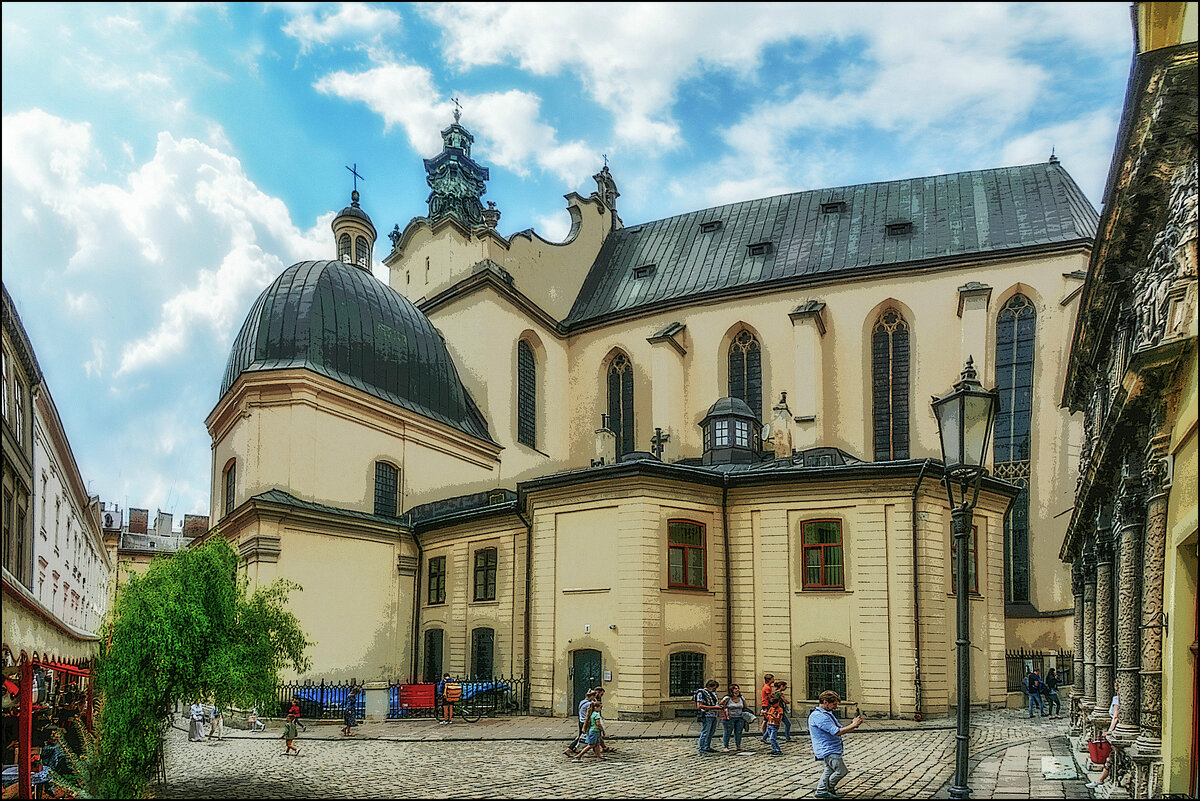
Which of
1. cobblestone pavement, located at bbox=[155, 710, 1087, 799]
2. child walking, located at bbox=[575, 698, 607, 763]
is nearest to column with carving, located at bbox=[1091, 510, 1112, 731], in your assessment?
cobblestone pavement, located at bbox=[155, 710, 1087, 799]

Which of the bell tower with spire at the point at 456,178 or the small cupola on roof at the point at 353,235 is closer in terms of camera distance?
the small cupola on roof at the point at 353,235

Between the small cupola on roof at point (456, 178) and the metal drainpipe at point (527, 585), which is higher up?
the small cupola on roof at point (456, 178)

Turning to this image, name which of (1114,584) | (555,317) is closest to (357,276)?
(555,317)

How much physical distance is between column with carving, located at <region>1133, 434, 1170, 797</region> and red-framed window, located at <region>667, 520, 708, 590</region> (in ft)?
48.0

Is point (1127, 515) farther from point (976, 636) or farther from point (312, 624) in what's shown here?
point (312, 624)

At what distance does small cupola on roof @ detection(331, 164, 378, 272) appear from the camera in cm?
4019

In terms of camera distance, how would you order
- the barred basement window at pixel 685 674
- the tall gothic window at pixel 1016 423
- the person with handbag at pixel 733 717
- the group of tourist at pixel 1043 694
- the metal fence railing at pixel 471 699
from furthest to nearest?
the tall gothic window at pixel 1016 423, the metal fence railing at pixel 471 699, the group of tourist at pixel 1043 694, the barred basement window at pixel 685 674, the person with handbag at pixel 733 717

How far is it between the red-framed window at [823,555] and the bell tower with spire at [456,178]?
29.9 metres

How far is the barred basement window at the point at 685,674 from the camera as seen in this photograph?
25078 millimetres

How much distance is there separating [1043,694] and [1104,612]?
12.2 metres

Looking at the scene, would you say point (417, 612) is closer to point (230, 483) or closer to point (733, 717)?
point (230, 483)

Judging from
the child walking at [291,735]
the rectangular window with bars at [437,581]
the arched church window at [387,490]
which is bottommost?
the child walking at [291,735]

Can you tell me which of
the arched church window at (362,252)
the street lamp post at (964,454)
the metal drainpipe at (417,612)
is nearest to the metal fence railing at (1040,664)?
the metal drainpipe at (417,612)

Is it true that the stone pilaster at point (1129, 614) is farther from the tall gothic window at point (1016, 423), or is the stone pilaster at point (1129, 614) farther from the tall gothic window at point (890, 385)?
the tall gothic window at point (890, 385)
